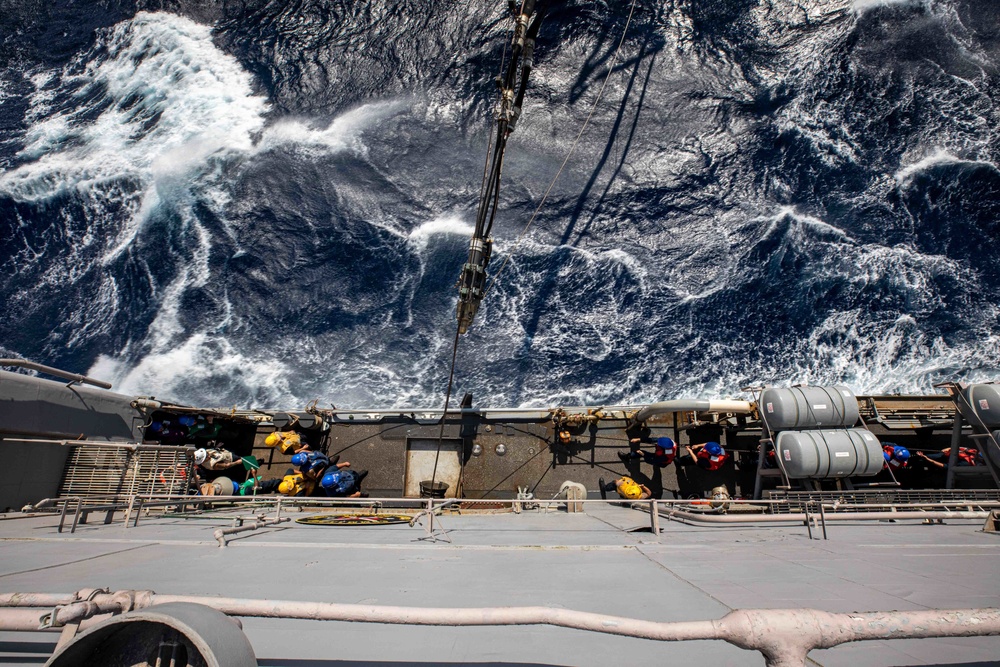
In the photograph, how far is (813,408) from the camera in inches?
632

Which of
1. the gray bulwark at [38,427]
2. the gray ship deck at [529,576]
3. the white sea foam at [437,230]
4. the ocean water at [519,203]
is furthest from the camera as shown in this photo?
the white sea foam at [437,230]

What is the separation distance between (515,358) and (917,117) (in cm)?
2711

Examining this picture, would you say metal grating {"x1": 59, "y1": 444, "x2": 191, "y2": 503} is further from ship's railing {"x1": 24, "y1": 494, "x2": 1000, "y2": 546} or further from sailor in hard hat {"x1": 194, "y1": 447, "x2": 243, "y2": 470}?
sailor in hard hat {"x1": 194, "y1": 447, "x2": 243, "y2": 470}

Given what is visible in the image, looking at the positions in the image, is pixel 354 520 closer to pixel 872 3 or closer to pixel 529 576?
pixel 529 576

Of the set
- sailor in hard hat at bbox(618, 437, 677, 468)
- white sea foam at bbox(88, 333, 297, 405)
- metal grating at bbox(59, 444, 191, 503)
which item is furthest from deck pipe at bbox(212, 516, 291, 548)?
white sea foam at bbox(88, 333, 297, 405)

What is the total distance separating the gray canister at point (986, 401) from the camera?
580 inches

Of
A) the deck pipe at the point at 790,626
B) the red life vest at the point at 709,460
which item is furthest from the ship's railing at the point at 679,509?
the deck pipe at the point at 790,626

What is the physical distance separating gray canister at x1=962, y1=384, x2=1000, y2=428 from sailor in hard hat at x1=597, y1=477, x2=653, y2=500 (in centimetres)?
1068

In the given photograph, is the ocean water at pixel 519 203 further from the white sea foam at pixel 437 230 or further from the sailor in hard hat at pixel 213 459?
the sailor in hard hat at pixel 213 459

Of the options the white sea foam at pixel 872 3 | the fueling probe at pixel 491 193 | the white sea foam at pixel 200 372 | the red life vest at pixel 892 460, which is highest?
the white sea foam at pixel 872 3

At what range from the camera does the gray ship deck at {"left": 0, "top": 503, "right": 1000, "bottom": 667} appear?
350 centimetres

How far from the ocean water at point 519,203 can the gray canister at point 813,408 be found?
547 cm

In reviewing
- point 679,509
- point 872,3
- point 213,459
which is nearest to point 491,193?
point 679,509

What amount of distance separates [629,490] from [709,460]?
3.35 metres
